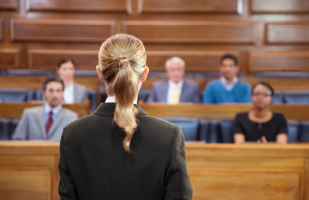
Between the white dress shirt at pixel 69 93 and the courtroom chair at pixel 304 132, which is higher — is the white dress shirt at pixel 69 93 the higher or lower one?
the higher one

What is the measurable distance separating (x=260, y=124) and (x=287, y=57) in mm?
2140

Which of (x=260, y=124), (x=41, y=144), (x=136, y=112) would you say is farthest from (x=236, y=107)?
(x=136, y=112)

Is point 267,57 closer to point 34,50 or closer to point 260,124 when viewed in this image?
point 260,124

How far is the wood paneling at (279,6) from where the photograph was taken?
3.81 m

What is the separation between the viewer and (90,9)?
3846 mm

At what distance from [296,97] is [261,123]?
4.63 ft

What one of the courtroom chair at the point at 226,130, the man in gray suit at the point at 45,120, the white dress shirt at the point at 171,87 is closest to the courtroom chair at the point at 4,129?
the man in gray suit at the point at 45,120

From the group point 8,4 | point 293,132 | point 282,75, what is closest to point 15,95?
point 8,4

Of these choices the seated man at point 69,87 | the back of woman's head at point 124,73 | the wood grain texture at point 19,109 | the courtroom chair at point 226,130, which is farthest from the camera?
the seated man at point 69,87

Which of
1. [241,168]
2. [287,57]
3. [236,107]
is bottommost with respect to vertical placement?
[241,168]

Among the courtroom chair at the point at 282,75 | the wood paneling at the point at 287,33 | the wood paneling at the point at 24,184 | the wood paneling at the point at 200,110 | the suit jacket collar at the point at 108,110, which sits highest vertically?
the wood paneling at the point at 287,33

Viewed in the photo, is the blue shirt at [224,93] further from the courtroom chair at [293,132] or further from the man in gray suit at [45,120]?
the man in gray suit at [45,120]

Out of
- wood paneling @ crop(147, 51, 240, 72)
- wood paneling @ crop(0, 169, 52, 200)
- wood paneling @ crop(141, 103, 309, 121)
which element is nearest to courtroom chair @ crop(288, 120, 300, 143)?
wood paneling @ crop(141, 103, 309, 121)

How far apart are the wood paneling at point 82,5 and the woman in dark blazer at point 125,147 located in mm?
3343
